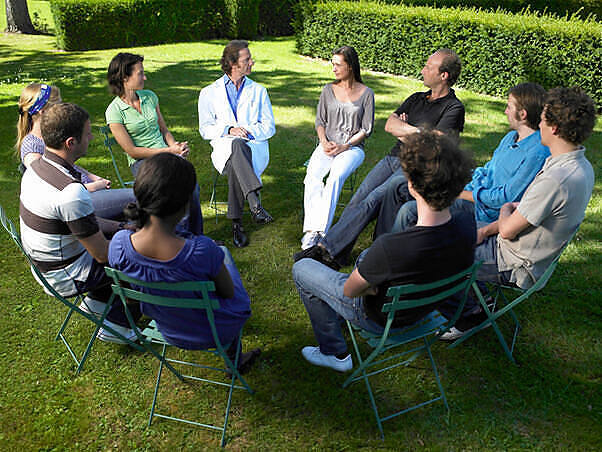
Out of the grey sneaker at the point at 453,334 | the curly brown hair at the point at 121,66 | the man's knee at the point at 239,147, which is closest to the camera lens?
the grey sneaker at the point at 453,334

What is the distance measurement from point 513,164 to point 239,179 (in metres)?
2.42

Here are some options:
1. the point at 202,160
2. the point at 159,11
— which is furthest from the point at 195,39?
the point at 202,160

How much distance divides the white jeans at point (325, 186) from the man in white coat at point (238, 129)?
509 millimetres

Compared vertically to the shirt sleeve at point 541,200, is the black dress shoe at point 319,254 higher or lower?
lower

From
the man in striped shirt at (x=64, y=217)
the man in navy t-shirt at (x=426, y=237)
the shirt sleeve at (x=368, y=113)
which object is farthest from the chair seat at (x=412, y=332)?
the shirt sleeve at (x=368, y=113)

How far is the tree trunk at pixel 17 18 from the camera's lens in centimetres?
1545

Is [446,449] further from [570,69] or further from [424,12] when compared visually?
[424,12]

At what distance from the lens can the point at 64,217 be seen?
2.79 metres

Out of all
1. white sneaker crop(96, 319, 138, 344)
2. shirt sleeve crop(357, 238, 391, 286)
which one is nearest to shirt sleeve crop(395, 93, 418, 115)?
shirt sleeve crop(357, 238, 391, 286)

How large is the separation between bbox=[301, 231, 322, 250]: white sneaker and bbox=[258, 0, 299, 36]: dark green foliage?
44.6 ft

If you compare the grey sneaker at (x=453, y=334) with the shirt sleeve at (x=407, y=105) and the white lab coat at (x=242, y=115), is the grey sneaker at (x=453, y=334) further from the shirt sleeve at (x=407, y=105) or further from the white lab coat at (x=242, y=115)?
the white lab coat at (x=242, y=115)

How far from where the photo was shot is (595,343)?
→ 3510 millimetres

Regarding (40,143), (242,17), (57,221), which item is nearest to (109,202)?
(40,143)

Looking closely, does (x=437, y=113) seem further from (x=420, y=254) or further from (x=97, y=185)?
(x=97, y=185)
